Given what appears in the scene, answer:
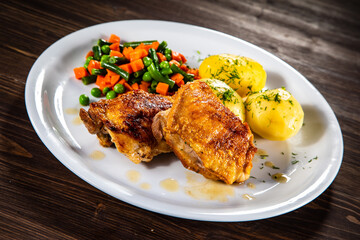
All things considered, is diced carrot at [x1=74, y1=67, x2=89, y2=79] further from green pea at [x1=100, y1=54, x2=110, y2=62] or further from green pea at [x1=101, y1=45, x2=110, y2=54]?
green pea at [x1=101, y1=45, x2=110, y2=54]

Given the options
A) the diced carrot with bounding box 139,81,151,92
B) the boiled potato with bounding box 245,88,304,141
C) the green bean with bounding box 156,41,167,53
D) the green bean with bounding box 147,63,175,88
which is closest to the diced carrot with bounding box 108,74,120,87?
the diced carrot with bounding box 139,81,151,92

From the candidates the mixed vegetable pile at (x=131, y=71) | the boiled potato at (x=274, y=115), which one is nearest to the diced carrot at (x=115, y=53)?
the mixed vegetable pile at (x=131, y=71)

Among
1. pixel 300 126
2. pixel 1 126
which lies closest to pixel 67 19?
pixel 1 126

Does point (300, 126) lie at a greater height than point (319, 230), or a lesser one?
greater

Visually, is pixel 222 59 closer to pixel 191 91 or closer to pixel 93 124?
pixel 191 91

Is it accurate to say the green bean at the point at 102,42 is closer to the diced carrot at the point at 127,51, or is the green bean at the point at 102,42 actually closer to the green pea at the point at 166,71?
the diced carrot at the point at 127,51

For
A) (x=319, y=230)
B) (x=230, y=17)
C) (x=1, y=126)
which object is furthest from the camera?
(x=230, y=17)
